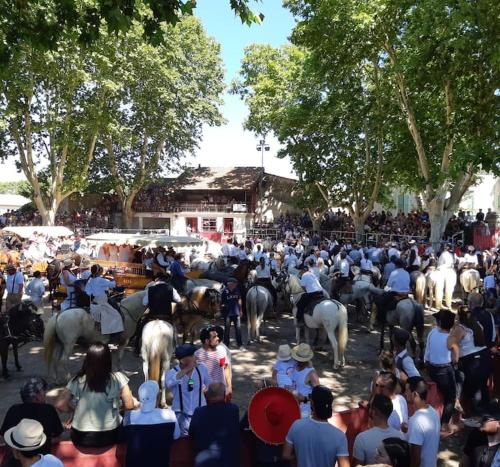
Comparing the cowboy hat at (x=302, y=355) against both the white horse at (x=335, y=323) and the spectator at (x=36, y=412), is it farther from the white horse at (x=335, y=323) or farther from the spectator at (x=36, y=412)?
the white horse at (x=335, y=323)

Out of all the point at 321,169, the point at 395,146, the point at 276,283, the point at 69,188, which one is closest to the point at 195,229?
the point at 69,188

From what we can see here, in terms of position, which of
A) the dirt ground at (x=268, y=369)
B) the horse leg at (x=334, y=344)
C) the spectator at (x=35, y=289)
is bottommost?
the dirt ground at (x=268, y=369)

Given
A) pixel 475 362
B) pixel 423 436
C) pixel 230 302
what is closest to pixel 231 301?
pixel 230 302

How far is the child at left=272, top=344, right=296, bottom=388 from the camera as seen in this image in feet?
→ 17.6

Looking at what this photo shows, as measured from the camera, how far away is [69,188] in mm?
33031

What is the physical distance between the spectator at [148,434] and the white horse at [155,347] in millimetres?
2961

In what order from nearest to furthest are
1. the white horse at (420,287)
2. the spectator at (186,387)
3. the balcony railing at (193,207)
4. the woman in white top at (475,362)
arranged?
the spectator at (186,387) < the woman in white top at (475,362) < the white horse at (420,287) < the balcony railing at (193,207)

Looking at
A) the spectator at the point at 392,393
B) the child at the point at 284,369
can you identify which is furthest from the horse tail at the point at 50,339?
the spectator at the point at 392,393

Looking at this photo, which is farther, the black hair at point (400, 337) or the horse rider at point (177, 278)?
the horse rider at point (177, 278)

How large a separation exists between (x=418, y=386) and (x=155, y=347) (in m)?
3.87

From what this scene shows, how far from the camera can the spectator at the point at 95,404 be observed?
4336 mm

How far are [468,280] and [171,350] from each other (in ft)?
31.4

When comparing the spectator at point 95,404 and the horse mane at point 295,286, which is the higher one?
the horse mane at point 295,286

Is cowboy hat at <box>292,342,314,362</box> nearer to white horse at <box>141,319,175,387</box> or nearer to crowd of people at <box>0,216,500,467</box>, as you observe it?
crowd of people at <box>0,216,500,467</box>
